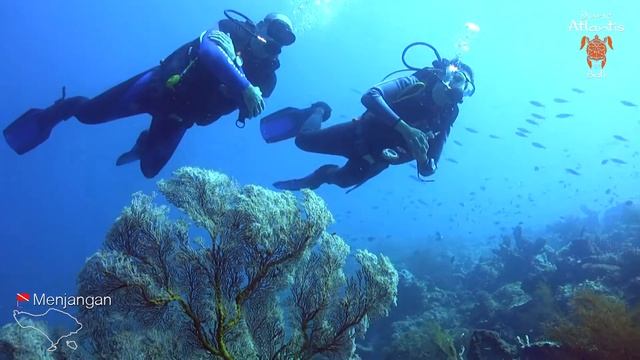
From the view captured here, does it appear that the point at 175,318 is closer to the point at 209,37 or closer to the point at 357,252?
the point at 357,252

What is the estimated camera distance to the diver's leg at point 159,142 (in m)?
7.05

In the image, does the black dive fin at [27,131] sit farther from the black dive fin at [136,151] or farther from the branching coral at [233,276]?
the branching coral at [233,276]

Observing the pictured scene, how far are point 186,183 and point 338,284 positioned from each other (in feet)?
6.71

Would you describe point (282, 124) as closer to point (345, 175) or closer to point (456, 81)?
point (345, 175)

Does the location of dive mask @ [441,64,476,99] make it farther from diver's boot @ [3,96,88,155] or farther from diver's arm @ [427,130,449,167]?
diver's boot @ [3,96,88,155]

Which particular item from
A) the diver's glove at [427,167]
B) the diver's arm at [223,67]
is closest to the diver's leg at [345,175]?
the diver's glove at [427,167]

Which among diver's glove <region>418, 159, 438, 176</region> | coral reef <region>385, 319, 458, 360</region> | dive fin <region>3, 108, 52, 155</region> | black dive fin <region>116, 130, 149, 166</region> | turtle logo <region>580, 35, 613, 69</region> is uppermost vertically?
dive fin <region>3, 108, 52, 155</region>

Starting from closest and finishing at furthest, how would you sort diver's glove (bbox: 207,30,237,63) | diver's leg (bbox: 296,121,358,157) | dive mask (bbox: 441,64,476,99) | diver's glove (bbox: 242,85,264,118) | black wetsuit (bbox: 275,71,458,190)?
diver's glove (bbox: 242,85,264,118) → diver's glove (bbox: 207,30,237,63) → dive mask (bbox: 441,64,476,99) → black wetsuit (bbox: 275,71,458,190) → diver's leg (bbox: 296,121,358,157)

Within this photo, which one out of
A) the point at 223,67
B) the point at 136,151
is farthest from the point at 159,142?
the point at 223,67

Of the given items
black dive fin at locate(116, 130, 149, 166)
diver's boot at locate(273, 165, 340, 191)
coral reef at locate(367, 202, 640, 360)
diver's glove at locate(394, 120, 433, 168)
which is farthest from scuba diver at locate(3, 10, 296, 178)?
coral reef at locate(367, 202, 640, 360)

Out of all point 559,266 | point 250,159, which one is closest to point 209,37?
point 559,266

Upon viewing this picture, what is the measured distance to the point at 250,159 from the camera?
101 metres

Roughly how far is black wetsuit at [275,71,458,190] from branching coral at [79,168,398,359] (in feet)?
9.60

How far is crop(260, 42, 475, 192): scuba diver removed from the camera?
668 cm
